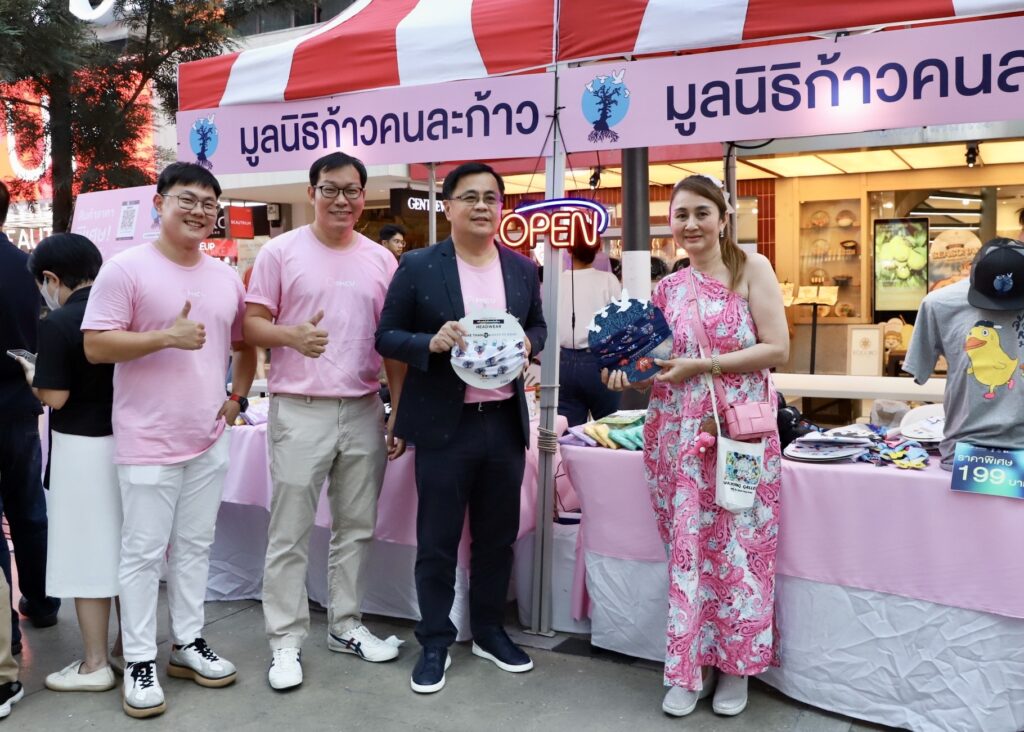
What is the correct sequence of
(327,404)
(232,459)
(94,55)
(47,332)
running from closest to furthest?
(47,332)
(327,404)
(232,459)
(94,55)

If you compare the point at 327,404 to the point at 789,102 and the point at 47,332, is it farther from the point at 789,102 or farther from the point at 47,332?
the point at 789,102

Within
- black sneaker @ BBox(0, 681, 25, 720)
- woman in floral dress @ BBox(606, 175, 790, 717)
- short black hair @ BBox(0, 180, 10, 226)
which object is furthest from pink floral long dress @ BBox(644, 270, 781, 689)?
short black hair @ BBox(0, 180, 10, 226)

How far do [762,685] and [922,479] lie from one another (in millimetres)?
963

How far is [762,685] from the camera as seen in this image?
10.8 feet

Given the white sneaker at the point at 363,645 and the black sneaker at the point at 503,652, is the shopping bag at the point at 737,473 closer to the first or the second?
the black sneaker at the point at 503,652

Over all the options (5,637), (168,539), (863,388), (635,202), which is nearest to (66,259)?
(168,539)

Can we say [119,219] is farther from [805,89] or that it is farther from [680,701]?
[680,701]

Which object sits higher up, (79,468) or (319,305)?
(319,305)

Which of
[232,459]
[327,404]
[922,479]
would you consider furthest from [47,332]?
[922,479]

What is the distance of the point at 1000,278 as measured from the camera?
2732 mm

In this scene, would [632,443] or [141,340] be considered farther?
[632,443]

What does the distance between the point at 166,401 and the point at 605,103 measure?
1929mm

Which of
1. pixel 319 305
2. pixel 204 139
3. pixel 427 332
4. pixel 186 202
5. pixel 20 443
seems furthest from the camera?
pixel 204 139

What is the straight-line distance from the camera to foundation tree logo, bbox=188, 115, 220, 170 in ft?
14.8
